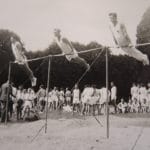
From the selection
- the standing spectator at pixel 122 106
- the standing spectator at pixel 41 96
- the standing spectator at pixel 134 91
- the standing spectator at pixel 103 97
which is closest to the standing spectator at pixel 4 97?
the standing spectator at pixel 41 96

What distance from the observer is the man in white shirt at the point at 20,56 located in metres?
5.30

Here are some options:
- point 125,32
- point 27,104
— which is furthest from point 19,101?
point 125,32

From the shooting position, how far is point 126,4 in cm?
447

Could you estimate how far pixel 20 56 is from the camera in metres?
5.57

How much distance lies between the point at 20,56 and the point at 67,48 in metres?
0.89

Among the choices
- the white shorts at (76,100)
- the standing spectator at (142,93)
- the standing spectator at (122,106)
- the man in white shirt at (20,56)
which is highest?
the man in white shirt at (20,56)

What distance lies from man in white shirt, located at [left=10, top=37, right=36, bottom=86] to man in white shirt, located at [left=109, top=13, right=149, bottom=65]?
4.45 feet

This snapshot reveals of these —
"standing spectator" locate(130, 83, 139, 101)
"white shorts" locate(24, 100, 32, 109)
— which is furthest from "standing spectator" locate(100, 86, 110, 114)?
"white shorts" locate(24, 100, 32, 109)

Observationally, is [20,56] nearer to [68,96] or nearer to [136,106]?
[68,96]

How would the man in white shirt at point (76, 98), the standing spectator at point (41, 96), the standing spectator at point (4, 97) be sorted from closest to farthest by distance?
the man in white shirt at point (76, 98), the standing spectator at point (41, 96), the standing spectator at point (4, 97)

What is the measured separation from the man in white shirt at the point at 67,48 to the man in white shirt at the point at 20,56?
0.59 meters

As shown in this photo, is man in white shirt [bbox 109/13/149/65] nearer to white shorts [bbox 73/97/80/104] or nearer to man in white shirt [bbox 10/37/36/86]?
white shorts [bbox 73/97/80/104]

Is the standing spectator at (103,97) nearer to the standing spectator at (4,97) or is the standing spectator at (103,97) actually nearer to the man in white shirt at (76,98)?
the man in white shirt at (76,98)

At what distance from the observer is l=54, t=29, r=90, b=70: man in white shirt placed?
4859 mm
